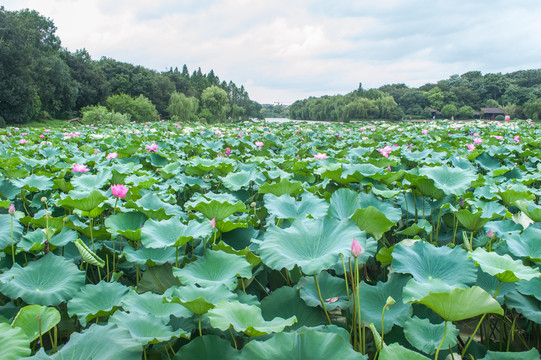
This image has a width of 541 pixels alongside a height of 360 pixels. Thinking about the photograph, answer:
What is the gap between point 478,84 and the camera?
62469mm

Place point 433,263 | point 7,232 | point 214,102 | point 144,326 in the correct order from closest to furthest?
1. point 144,326
2. point 433,263
3. point 7,232
4. point 214,102

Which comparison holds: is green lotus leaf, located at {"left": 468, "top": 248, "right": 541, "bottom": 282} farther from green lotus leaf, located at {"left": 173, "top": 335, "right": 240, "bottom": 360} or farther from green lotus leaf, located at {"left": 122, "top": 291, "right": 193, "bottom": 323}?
green lotus leaf, located at {"left": 122, "top": 291, "right": 193, "bottom": 323}

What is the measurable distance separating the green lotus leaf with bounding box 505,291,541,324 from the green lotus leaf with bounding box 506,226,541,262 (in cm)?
13

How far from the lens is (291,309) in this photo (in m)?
0.92

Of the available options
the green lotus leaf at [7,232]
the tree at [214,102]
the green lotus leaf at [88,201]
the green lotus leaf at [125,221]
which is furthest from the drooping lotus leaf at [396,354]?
the tree at [214,102]

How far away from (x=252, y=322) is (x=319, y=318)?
0.28 m

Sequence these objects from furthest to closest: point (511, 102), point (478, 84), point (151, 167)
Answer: point (478, 84), point (511, 102), point (151, 167)

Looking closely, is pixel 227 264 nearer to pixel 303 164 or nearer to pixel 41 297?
pixel 41 297

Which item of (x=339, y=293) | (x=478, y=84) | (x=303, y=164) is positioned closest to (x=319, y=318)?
(x=339, y=293)

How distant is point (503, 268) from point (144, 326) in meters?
0.89

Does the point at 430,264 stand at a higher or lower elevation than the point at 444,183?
lower

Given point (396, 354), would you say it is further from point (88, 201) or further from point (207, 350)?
point (88, 201)

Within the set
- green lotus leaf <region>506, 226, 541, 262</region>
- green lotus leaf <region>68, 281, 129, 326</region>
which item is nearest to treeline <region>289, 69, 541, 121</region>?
green lotus leaf <region>506, 226, 541, 262</region>

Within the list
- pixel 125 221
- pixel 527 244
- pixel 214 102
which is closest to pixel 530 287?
pixel 527 244
